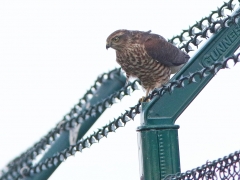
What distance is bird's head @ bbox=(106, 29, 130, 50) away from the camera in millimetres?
7281

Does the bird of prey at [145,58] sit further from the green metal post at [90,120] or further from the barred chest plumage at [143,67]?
the green metal post at [90,120]

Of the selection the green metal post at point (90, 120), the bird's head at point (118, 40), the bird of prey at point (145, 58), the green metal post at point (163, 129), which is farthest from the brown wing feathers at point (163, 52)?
the green metal post at point (163, 129)

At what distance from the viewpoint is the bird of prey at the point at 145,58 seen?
7.08 metres

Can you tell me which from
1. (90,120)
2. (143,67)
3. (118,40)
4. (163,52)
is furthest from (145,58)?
(90,120)

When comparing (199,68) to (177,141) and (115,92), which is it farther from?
(115,92)

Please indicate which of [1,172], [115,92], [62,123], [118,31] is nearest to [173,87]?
[115,92]

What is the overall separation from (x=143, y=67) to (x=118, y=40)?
392mm

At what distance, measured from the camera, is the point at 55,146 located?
6.70 metres

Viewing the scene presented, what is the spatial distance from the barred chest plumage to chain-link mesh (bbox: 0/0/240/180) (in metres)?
0.41

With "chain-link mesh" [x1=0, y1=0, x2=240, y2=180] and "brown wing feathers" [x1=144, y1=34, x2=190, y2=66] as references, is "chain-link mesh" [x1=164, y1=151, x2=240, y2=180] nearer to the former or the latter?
"chain-link mesh" [x1=0, y1=0, x2=240, y2=180]

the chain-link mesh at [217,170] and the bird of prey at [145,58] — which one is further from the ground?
the bird of prey at [145,58]

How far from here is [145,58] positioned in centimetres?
716

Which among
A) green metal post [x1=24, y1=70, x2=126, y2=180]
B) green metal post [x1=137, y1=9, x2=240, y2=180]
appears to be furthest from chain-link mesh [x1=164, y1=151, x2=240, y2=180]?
green metal post [x1=24, y1=70, x2=126, y2=180]

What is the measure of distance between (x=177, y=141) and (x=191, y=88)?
32 cm
